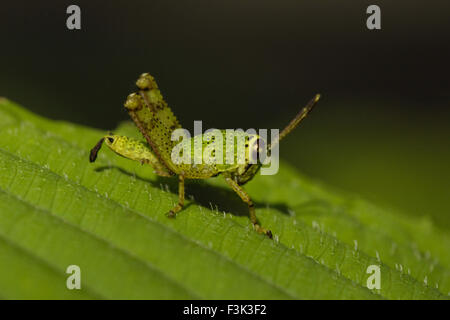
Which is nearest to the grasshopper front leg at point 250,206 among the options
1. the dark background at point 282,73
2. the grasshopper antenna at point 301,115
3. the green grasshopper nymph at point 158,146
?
the green grasshopper nymph at point 158,146

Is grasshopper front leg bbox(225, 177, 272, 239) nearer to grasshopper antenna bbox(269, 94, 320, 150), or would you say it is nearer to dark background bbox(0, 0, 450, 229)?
grasshopper antenna bbox(269, 94, 320, 150)

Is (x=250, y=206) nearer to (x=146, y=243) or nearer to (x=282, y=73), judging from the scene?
(x=146, y=243)

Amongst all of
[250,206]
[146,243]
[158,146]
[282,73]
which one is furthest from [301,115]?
[282,73]

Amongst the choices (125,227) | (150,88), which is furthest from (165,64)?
(125,227)

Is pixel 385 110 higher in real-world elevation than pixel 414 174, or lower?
higher

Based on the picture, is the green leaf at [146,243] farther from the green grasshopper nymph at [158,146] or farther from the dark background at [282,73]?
the dark background at [282,73]

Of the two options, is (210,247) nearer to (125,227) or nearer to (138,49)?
(125,227)
